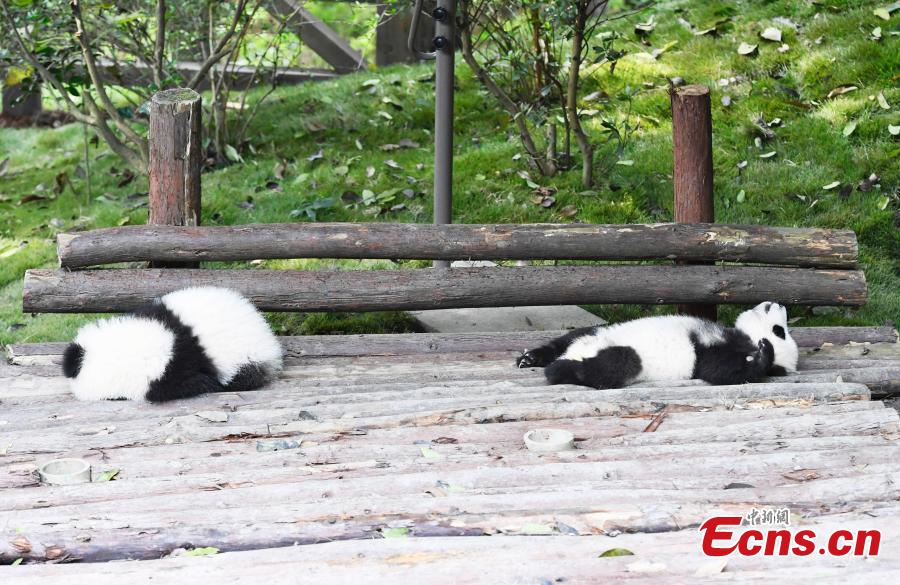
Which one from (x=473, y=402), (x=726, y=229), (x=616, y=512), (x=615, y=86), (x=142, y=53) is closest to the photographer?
(x=616, y=512)

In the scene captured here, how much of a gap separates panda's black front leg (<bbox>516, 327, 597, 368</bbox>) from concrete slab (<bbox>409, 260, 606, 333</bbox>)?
0.89m

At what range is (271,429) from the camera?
3.54 m

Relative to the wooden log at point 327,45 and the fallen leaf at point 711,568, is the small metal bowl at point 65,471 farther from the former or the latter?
the wooden log at point 327,45

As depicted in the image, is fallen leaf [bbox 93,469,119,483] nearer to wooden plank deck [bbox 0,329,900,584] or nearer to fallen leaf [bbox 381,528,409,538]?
wooden plank deck [bbox 0,329,900,584]

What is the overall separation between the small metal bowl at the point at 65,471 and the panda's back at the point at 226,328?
91 centimetres

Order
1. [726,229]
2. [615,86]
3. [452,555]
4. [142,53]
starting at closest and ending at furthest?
[452,555] < [726,229] < [142,53] < [615,86]

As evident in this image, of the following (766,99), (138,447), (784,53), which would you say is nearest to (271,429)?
(138,447)

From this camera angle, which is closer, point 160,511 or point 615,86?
point 160,511

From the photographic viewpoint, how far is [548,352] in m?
4.37

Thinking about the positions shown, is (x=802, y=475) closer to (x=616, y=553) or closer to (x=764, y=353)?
(x=616, y=553)

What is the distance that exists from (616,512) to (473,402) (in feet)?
3.50

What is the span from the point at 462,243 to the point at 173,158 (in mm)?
1465

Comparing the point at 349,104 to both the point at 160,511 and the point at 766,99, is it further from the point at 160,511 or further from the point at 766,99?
the point at 160,511

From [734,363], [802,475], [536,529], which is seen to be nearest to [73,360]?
[536,529]
